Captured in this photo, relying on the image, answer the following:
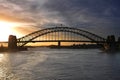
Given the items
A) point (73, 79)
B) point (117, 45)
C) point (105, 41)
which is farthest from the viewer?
point (117, 45)

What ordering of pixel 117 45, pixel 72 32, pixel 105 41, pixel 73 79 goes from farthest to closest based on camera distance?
pixel 117 45, pixel 105 41, pixel 72 32, pixel 73 79

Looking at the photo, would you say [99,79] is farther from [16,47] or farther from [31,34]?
[16,47]

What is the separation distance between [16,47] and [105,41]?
4247 cm

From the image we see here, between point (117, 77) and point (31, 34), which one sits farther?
point (31, 34)

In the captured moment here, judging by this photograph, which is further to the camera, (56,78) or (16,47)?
(16,47)

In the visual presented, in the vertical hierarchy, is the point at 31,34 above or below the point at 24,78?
above

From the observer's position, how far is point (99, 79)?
116ft

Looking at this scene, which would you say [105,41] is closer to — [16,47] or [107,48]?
[107,48]

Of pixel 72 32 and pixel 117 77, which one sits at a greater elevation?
pixel 72 32

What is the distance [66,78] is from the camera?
3588 cm

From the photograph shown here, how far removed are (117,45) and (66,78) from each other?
4747 inches

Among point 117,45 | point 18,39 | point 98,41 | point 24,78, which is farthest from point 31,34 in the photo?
point 24,78

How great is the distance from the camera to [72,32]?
432ft

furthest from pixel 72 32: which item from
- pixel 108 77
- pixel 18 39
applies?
pixel 108 77
